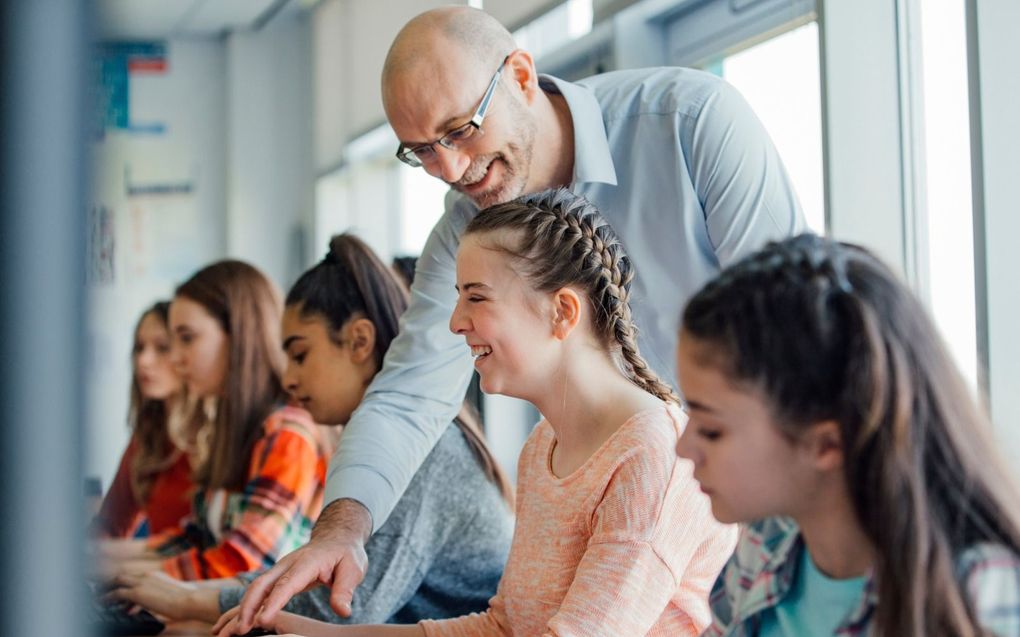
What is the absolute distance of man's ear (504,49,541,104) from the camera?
1361 mm

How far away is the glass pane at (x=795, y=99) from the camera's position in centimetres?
171

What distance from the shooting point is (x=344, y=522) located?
1.22 metres

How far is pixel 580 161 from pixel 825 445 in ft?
2.22

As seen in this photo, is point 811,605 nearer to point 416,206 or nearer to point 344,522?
point 344,522

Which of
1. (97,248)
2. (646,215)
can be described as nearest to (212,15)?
(646,215)

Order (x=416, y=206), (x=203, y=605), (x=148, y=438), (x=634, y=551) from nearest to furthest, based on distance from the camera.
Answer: (x=634, y=551)
(x=203, y=605)
(x=148, y=438)
(x=416, y=206)

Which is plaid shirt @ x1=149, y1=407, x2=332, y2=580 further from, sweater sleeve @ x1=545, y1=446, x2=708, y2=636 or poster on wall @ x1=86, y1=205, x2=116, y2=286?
poster on wall @ x1=86, y1=205, x2=116, y2=286

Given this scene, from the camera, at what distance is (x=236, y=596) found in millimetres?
1468

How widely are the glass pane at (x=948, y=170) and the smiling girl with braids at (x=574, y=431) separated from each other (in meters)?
0.54

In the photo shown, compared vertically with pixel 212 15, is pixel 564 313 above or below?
below

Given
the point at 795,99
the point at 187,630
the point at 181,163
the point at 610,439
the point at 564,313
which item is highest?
the point at 181,163

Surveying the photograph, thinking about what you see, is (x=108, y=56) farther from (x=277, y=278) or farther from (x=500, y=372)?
(x=277, y=278)

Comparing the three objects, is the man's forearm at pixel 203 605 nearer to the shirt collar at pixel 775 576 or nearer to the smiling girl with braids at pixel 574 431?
the smiling girl with braids at pixel 574 431

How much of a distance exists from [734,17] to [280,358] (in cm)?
105
